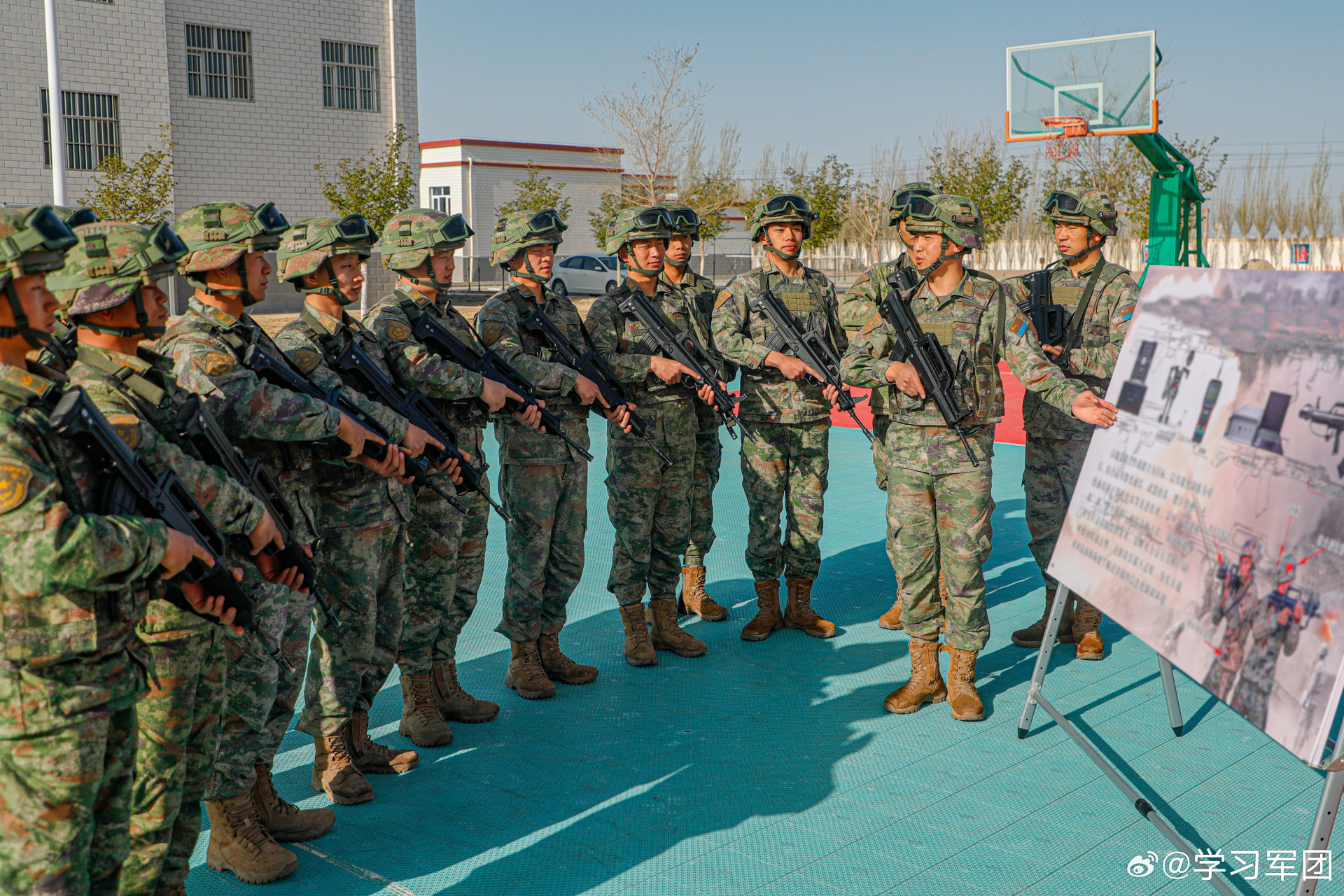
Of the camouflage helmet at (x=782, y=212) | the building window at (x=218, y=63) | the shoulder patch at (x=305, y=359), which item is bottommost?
the shoulder patch at (x=305, y=359)

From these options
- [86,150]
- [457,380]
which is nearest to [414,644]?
[457,380]

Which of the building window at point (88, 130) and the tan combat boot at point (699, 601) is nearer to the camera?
the tan combat boot at point (699, 601)

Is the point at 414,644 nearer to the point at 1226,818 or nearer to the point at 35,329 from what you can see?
the point at 35,329

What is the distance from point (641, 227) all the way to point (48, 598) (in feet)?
10.7

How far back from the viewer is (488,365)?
4340mm

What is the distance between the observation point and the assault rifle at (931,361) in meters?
4.28

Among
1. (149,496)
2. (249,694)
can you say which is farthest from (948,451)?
(149,496)

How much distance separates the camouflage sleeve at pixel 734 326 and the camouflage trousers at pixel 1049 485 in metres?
1.51

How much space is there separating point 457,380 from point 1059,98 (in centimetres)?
1506

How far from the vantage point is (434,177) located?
4097 cm

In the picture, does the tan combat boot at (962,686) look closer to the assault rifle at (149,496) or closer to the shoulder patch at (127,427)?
the assault rifle at (149,496)

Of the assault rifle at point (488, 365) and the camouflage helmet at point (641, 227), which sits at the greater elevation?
the camouflage helmet at point (641, 227)

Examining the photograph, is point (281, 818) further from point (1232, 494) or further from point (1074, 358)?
point (1074, 358)

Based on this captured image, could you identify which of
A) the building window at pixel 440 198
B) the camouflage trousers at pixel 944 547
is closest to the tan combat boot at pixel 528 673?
the camouflage trousers at pixel 944 547
